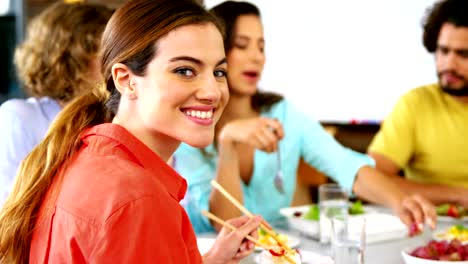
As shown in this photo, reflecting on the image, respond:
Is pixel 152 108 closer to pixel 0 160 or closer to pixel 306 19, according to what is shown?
pixel 0 160

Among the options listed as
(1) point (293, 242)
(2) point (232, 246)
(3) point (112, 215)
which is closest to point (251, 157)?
(1) point (293, 242)

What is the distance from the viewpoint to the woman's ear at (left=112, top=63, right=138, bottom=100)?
1.13 m

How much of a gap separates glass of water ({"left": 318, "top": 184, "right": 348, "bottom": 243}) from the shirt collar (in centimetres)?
79

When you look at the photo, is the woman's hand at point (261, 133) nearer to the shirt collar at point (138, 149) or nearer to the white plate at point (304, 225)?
the white plate at point (304, 225)

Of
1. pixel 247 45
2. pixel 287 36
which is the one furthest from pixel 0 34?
pixel 247 45

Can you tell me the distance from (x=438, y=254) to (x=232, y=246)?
540 mm

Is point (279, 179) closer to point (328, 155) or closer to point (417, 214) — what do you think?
point (328, 155)

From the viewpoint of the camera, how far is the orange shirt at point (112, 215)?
0.89 m

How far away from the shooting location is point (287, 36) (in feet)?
14.6

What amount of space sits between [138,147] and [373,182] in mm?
1334

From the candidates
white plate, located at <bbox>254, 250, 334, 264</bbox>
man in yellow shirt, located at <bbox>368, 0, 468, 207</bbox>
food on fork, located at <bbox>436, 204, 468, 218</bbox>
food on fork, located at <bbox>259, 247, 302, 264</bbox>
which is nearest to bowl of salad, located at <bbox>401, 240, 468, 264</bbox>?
white plate, located at <bbox>254, 250, 334, 264</bbox>

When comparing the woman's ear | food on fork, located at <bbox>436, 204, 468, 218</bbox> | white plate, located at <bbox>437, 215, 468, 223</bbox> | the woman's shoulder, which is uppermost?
the woman's ear

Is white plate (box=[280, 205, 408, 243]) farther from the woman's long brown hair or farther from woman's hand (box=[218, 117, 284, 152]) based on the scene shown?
the woman's long brown hair

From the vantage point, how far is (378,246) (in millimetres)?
1772
